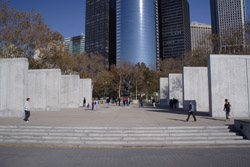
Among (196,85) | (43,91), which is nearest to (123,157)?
(196,85)

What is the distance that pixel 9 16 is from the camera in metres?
24.7

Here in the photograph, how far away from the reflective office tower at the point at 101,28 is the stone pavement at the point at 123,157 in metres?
126

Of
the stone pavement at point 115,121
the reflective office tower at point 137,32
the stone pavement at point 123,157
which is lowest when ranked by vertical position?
the stone pavement at point 123,157

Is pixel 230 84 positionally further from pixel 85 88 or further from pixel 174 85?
pixel 85 88

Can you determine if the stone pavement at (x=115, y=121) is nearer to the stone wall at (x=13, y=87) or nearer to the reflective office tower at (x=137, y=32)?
the stone wall at (x=13, y=87)

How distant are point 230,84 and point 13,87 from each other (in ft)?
60.3

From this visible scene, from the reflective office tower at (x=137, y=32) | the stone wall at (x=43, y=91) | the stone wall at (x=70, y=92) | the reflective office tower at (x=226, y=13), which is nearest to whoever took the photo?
the stone wall at (x=43, y=91)

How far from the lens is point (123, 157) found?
6973 mm

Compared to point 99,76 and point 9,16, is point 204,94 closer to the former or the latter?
point 9,16

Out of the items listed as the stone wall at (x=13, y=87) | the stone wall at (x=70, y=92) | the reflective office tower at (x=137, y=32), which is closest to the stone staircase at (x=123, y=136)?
the stone wall at (x=13, y=87)

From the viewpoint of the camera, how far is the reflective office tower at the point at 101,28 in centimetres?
13562

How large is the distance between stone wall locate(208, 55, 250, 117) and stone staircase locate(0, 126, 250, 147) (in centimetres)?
573

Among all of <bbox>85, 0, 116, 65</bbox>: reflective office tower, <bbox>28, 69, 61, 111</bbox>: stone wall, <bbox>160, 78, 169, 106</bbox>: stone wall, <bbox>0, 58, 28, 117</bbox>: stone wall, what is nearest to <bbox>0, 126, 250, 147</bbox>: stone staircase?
<bbox>0, 58, 28, 117</bbox>: stone wall

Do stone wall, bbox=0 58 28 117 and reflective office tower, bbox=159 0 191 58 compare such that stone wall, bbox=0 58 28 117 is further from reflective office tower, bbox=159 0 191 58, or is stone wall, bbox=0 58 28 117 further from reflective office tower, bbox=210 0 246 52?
reflective office tower, bbox=159 0 191 58
